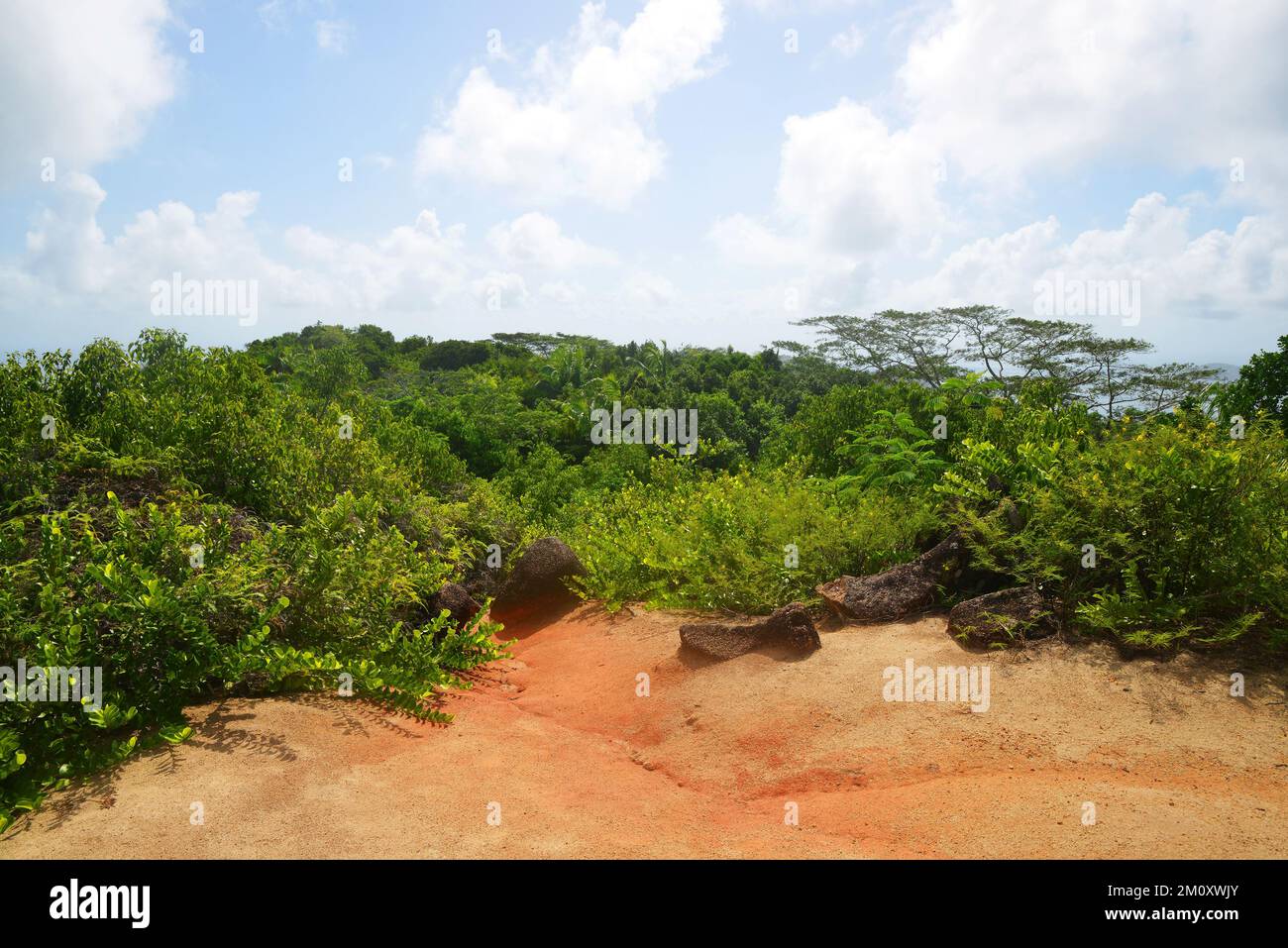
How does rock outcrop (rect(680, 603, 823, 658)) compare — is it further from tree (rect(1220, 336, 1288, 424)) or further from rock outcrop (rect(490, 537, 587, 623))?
tree (rect(1220, 336, 1288, 424))

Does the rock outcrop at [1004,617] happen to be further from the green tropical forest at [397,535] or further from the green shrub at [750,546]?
the green shrub at [750,546]

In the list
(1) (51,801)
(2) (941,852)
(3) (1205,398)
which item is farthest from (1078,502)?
(1) (51,801)

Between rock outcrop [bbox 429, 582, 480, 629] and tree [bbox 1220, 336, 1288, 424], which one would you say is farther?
tree [bbox 1220, 336, 1288, 424]

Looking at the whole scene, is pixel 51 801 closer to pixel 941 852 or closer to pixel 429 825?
pixel 429 825

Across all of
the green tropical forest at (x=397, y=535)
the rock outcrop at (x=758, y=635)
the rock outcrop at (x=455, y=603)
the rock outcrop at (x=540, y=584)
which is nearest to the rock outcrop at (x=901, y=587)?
the green tropical forest at (x=397, y=535)

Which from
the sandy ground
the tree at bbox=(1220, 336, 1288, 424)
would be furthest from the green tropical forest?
the tree at bbox=(1220, 336, 1288, 424)

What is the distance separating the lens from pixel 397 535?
21.8 feet

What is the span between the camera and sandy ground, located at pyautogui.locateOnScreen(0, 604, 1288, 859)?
3.74m

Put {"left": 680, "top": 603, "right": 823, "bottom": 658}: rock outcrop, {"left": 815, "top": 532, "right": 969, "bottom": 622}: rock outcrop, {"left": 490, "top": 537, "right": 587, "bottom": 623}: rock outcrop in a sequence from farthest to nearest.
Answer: {"left": 490, "top": 537, "right": 587, "bottom": 623}: rock outcrop < {"left": 815, "top": 532, "right": 969, "bottom": 622}: rock outcrop < {"left": 680, "top": 603, "right": 823, "bottom": 658}: rock outcrop

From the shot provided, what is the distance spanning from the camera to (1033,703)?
5461 mm

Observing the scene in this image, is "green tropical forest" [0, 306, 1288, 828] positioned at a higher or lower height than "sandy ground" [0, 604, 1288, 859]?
higher

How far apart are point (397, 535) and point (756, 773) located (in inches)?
129

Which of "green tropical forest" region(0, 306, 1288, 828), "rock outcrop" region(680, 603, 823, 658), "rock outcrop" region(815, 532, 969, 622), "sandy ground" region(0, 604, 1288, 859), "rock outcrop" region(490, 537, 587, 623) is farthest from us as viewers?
"rock outcrop" region(490, 537, 587, 623)

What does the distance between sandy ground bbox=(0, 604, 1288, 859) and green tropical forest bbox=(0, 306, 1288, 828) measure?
1.12 ft
